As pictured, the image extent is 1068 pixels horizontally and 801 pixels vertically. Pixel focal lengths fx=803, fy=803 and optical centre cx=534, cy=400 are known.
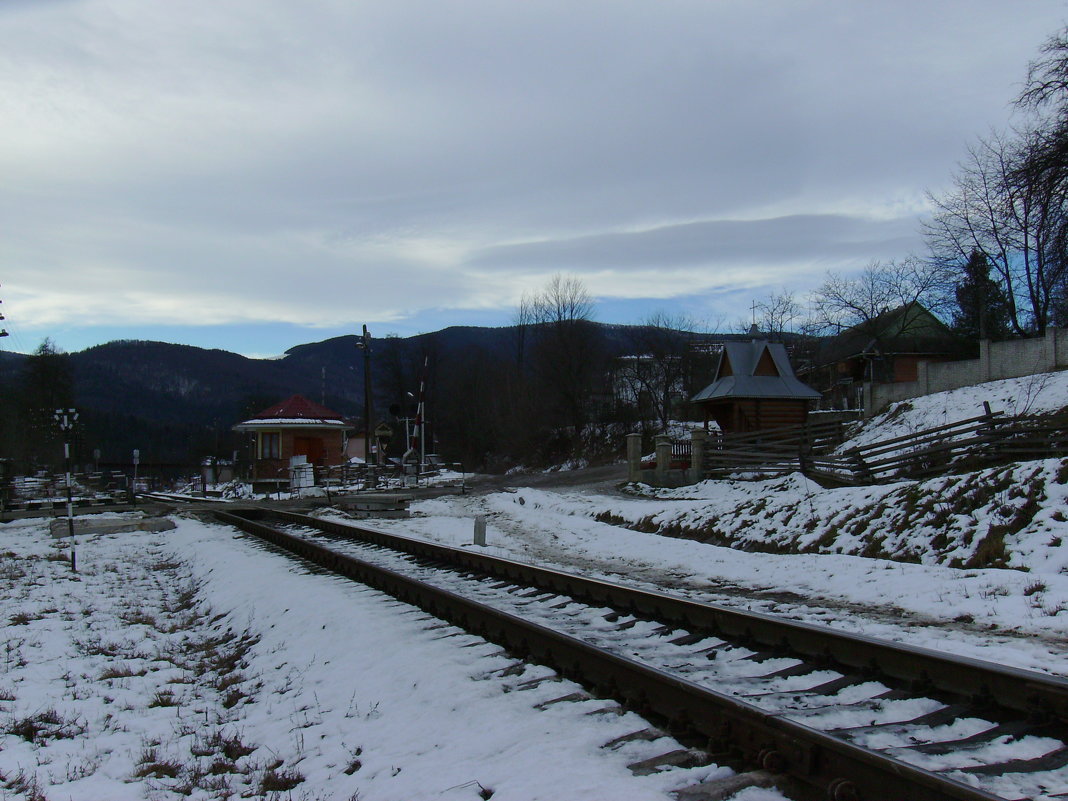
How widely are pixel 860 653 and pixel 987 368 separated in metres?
31.4

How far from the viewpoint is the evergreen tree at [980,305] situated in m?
43.2

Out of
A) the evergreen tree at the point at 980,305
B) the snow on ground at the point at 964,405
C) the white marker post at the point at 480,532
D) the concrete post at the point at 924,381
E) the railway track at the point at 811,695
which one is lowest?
the white marker post at the point at 480,532

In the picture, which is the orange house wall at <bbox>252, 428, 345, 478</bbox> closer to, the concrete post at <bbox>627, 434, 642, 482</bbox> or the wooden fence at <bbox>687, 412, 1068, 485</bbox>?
the concrete post at <bbox>627, 434, 642, 482</bbox>

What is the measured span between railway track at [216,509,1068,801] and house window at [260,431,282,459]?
51.1 metres

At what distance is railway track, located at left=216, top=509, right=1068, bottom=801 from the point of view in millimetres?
3613

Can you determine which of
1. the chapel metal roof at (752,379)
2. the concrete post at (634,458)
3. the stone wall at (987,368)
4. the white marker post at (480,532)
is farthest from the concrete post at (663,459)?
the stone wall at (987,368)

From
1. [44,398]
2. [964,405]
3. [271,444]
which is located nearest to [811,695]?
[964,405]

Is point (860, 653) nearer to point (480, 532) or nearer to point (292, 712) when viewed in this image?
point (292, 712)

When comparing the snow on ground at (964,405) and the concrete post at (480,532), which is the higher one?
the snow on ground at (964,405)

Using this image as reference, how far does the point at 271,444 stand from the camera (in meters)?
56.7

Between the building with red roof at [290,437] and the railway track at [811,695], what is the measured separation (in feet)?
165

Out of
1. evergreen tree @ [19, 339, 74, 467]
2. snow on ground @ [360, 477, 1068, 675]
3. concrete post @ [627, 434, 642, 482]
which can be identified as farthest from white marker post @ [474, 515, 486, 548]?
evergreen tree @ [19, 339, 74, 467]

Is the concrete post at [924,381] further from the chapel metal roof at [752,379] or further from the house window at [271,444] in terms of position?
the house window at [271,444]

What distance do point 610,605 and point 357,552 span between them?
7.21m
